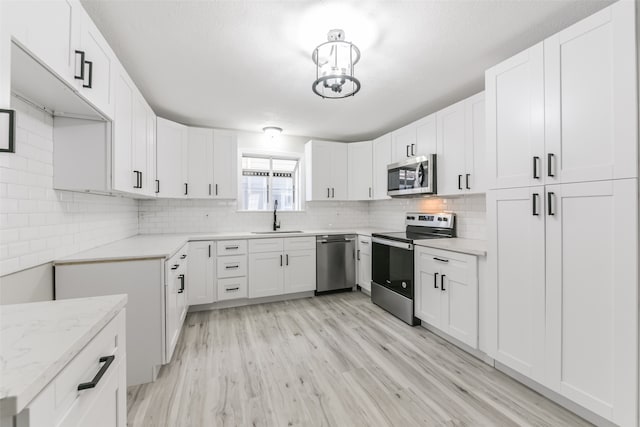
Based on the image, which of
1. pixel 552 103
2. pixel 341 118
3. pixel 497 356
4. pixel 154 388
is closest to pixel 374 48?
pixel 552 103

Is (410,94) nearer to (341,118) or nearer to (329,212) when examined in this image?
(341,118)

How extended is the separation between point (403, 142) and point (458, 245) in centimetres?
162

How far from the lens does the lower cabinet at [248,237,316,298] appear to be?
3.60 meters

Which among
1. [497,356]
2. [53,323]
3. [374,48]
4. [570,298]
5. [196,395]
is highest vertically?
[374,48]

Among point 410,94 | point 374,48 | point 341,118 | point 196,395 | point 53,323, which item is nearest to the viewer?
point 53,323

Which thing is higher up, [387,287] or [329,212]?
[329,212]

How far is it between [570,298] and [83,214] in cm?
345

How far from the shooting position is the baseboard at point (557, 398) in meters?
1.56

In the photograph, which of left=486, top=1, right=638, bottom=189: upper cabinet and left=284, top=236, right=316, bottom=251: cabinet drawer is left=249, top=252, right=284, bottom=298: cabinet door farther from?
left=486, top=1, right=638, bottom=189: upper cabinet

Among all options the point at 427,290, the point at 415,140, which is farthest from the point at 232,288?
the point at 415,140

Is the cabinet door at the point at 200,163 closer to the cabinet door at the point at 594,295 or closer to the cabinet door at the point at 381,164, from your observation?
the cabinet door at the point at 381,164

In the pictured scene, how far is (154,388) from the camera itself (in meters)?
1.93

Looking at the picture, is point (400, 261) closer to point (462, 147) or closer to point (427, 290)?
point (427, 290)

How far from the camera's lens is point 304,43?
198 centimetres
